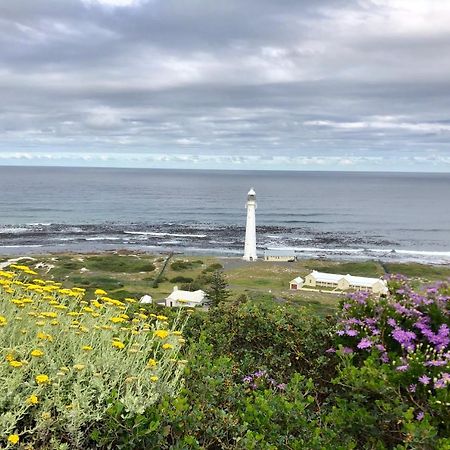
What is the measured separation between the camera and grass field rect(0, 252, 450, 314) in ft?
127

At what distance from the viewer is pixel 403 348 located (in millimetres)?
3961

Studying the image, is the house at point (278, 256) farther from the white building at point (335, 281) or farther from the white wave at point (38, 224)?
the white wave at point (38, 224)

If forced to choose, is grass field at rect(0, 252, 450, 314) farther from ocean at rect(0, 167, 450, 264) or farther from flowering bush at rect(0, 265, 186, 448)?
flowering bush at rect(0, 265, 186, 448)

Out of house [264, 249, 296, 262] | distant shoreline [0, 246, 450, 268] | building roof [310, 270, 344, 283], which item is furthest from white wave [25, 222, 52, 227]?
building roof [310, 270, 344, 283]

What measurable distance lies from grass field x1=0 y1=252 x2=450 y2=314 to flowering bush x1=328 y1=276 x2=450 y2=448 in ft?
100

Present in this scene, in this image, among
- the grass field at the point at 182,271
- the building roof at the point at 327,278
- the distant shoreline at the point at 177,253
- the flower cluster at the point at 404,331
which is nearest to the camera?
the flower cluster at the point at 404,331

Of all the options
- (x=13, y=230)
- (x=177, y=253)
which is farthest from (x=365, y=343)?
(x=13, y=230)

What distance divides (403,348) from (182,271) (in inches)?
1652

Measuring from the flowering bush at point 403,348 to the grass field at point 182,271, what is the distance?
100ft

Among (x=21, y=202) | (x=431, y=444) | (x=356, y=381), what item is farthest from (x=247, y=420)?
(x=21, y=202)

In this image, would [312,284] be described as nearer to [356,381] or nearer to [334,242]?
[334,242]

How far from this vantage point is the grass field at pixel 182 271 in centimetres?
3856

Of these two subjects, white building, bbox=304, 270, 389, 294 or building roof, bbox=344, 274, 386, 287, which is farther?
white building, bbox=304, 270, 389, 294

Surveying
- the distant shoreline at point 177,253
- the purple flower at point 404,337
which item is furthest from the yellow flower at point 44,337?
the distant shoreline at point 177,253
